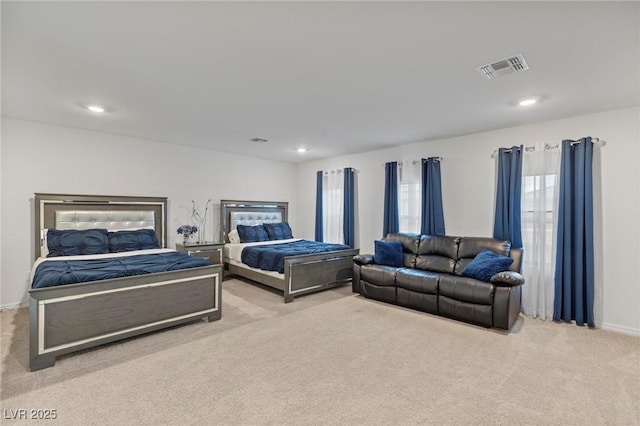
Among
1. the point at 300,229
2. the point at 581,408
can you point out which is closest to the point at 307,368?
the point at 581,408

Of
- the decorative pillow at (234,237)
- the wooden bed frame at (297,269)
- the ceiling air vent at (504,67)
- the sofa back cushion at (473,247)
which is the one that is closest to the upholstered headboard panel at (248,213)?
the wooden bed frame at (297,269)

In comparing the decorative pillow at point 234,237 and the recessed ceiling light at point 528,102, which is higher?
the recessed ceiling light at point 528,102

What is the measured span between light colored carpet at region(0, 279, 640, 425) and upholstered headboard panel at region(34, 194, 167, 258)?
4.27 ft

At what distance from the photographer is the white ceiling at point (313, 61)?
186 cm

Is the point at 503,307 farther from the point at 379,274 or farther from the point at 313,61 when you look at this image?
the point at 313,61

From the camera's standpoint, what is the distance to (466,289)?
3.57 metres

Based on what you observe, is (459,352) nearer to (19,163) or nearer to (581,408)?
(581,408)

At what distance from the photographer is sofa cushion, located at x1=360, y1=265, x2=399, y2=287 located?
168 inches

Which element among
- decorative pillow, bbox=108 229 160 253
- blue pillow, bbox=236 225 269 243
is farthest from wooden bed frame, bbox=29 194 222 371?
blue pillow, bbox=236 225 269 243

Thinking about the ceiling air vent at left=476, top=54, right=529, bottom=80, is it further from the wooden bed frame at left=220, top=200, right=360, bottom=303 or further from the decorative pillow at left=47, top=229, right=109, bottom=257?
the decorative pillow at left=47, top=229, right=109, bottom=257

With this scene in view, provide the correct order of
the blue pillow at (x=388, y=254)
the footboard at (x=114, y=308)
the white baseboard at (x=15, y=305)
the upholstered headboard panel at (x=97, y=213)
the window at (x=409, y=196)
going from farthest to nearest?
the window at (x=409, y=196) < the blue pillow at (x=388, y=254) < the upholstered headboard panel at (x=97, y=213) < the white baseboard at (x=15, y=305) < the footboard at (x=114, y=308)

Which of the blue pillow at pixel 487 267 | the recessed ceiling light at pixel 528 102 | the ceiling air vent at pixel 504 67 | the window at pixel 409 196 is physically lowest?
the blue pillow at pixel 487 267

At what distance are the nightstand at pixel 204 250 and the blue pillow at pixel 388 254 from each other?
284cm

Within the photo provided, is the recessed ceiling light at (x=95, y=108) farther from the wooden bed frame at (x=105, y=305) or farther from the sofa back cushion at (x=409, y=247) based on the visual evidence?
the sofa back cushion at (x=409, y=247)
